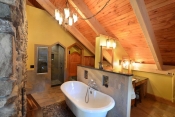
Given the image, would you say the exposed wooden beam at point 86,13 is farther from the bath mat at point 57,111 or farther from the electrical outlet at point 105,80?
the bath mat at point 57,111

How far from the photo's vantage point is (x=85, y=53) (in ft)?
18.4

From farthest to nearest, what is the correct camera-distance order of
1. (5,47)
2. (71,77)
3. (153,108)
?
(71,77) < (153,108) < (5,47)

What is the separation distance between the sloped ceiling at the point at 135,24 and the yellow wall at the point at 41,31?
0.87 metres

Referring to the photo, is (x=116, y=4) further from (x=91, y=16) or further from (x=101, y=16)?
(x=91, y=16)

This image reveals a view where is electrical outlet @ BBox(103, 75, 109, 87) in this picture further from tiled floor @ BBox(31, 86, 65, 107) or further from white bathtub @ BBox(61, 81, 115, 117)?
tiled floor @ BBox(31, 86, 65, 107)

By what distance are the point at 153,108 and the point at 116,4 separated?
128 inches

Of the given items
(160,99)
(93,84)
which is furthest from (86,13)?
(160,99)

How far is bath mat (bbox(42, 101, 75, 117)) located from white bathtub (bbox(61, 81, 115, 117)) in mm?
201

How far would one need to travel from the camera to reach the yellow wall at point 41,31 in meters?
3.89

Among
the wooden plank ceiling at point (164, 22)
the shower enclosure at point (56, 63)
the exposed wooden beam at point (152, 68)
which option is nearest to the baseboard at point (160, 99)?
the exposed wooden beam at point (152, 68)

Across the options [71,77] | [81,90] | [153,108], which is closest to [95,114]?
[81,90]

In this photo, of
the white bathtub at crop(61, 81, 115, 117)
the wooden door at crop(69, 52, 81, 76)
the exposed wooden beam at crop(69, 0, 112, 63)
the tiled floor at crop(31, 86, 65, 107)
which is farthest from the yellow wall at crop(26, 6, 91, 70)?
the white bathtub at crop(61, 81, 115, 117)

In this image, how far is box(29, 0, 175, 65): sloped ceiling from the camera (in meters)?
2.18

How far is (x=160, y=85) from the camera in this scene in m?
3.62
